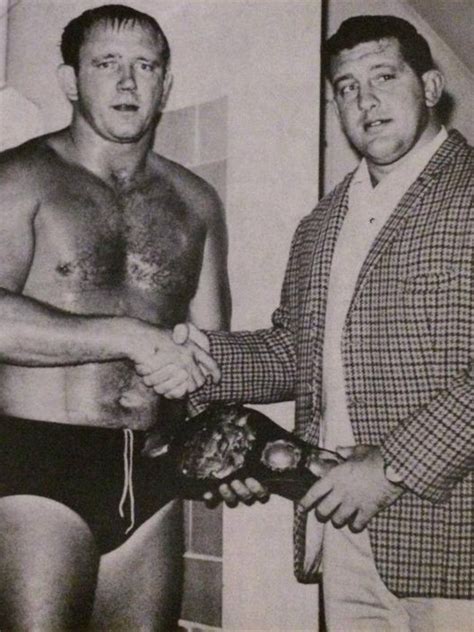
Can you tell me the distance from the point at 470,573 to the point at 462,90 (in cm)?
82

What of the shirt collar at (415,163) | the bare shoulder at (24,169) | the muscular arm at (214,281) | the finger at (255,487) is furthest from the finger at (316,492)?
the bare shoulder at (24,169)

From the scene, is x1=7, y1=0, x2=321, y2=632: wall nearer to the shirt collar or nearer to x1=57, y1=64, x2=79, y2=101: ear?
x1=57, y1=64, x2=79, y2=101: ear

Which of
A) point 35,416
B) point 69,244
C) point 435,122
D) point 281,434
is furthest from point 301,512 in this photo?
point 435,122

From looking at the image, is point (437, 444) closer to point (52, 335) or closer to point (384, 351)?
point (384, 351)

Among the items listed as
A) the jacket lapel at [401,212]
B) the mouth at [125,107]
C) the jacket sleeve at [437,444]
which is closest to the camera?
the jacket sleeve at [437,444]

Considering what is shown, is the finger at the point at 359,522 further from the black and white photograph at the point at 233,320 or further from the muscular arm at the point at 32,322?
the muscular arm at the point at 32,322

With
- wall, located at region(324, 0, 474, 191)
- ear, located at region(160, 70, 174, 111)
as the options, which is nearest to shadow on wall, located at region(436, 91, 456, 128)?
wall, located at region(324, 0, 474, 191)

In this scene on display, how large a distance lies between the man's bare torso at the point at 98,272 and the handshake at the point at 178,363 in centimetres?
2

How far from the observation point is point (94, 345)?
114 centimetres

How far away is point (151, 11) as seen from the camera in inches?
49.5

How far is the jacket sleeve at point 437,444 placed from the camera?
38.9 inches

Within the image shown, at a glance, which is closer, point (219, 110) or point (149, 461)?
point (149, 461)

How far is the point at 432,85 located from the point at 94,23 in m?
0.54

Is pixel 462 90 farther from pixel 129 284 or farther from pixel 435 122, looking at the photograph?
pixel 129 284
